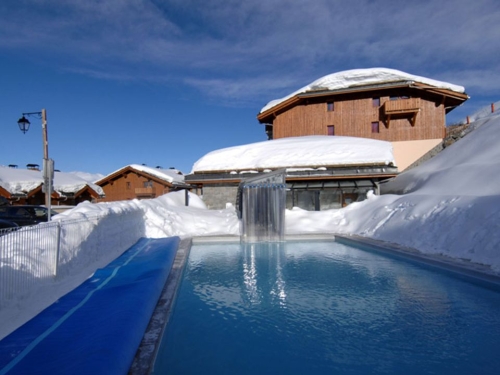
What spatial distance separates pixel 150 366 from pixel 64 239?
4.39 meters

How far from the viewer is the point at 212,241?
13016 millimetres

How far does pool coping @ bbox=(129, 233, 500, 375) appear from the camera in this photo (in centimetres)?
343

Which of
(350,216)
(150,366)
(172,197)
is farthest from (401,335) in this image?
(172,197)

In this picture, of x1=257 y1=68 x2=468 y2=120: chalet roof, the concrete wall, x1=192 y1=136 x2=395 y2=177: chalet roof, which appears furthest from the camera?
x1=257 y1=68 x2=468 y2=120: chalet roof

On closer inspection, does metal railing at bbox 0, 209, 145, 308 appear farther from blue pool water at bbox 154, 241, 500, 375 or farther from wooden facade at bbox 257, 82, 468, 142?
wooden facade at bbox 257, 82, 468, 142

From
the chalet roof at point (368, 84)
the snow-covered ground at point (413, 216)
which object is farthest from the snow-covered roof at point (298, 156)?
the chalet roof at point (368, 84)

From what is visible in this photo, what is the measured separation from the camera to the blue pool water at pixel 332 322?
12.7 ft

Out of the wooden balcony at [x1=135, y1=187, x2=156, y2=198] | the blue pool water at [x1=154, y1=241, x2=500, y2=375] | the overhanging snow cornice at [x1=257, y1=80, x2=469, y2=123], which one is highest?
the overhanging snow cornice at [x1=257, y1=80, x2=469, y2=123]

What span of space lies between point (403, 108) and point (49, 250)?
968 inches

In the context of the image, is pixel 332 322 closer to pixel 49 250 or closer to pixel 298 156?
pixel 49 250

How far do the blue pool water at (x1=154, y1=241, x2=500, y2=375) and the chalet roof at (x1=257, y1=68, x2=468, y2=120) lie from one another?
1964 cm

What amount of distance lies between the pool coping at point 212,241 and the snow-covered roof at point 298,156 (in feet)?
19.9

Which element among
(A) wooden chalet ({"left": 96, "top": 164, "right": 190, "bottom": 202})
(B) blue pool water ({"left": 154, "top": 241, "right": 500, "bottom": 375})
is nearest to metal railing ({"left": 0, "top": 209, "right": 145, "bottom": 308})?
(B) blue pool water ({"left": 154, "top": 241, "right": 500, "bottom": 375})

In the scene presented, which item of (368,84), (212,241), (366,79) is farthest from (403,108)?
(212,241)
